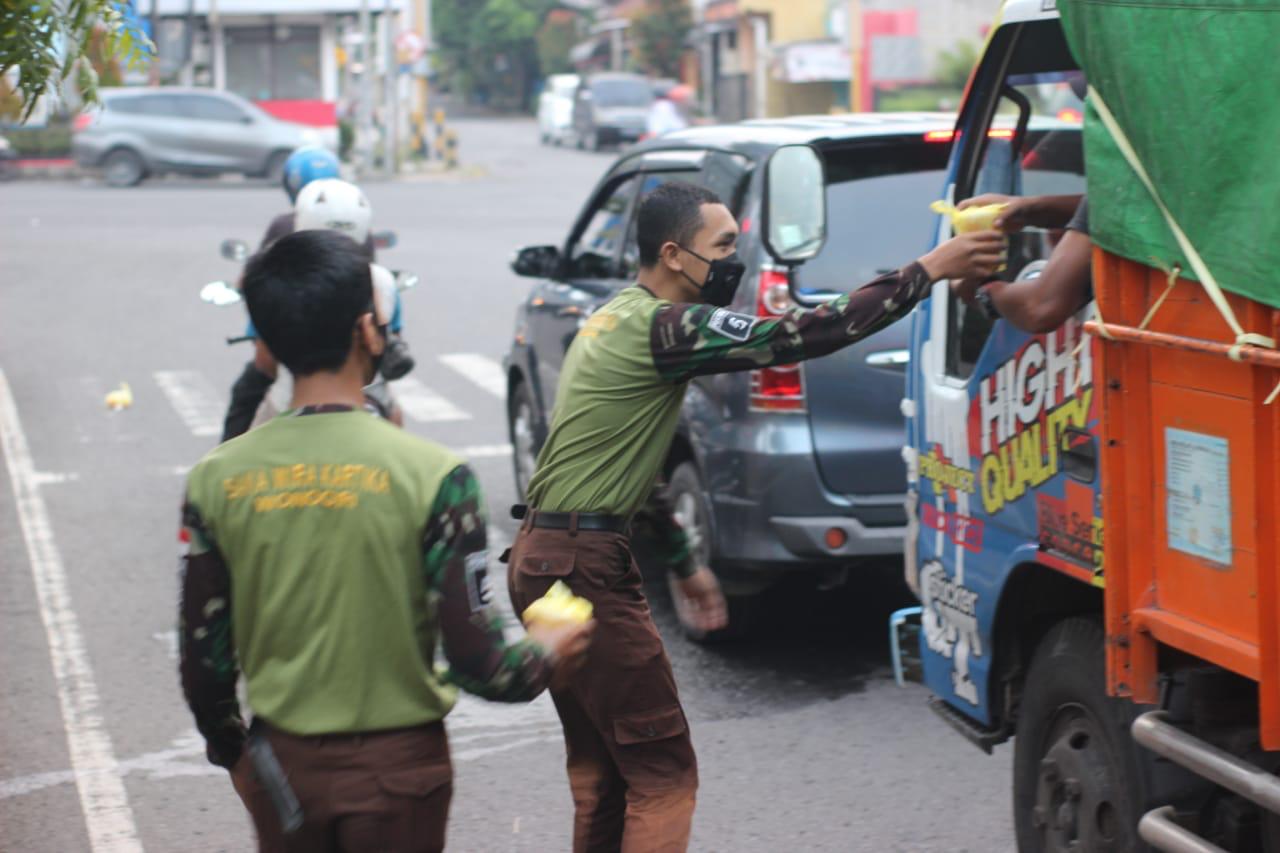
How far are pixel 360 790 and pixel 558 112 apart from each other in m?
52.8

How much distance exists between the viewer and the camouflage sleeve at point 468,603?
2879mm

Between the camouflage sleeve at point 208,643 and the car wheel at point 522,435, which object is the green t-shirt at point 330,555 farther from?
the car wheel at point 522,435

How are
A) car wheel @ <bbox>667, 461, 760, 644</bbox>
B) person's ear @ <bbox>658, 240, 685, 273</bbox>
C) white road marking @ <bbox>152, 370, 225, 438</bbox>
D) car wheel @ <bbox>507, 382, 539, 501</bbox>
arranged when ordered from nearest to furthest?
person's ear @ <bbox>658, 240, 685, 273</bbox> < car wheel @ <bbox>667, 461, 760, 644</bbox> < car wheel @ <bbox>507, 382, 539, 501</bbox> < white road marking @ <bbox>152, 370, 225, 438</bbox>

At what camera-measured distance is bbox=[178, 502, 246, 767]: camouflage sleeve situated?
2.95 meters

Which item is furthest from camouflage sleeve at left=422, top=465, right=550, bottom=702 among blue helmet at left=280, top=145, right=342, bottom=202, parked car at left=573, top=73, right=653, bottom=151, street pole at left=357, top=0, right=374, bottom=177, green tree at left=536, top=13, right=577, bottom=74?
green tree at left=536, top=13, right=577, bottom=74

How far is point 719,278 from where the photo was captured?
4137 millimetres

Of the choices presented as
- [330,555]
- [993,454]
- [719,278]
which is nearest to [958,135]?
[993,454]

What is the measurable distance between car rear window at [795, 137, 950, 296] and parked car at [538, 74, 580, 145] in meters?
47.2

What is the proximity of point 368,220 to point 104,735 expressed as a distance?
2.04 metres

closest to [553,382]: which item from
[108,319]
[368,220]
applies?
[368,220]

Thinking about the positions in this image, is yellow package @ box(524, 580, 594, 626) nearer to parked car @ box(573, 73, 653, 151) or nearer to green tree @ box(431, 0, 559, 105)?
parked car @ box(573, 73, 653, 151)

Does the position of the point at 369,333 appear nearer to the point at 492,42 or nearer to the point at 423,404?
the point at 423,404

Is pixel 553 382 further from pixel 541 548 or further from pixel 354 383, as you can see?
pixel 354 383

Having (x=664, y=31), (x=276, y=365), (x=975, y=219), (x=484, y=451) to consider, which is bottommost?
(x=484, y=451)
